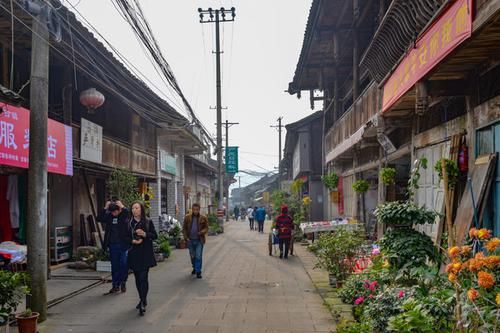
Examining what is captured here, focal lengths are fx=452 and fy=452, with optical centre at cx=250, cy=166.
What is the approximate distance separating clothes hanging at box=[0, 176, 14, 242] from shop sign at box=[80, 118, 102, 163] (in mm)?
1759

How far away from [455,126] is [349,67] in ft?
34.5

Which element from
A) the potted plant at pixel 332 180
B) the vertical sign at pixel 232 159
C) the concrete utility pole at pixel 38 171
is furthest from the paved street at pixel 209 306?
the vertical sign at pixel 232 159

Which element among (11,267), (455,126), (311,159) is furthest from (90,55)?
(311,159)

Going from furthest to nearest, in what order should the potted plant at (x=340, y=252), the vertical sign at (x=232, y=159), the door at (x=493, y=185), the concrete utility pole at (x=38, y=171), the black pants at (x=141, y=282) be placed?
the vertical sign at (x=232, y=159) < the potted plant at (x=340, y=252) < the black pants at (x=141, y=282) < the concrete utility pole at (x=38, y=171) < the door at (x=493, y=185)

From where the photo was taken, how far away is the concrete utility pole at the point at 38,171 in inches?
242

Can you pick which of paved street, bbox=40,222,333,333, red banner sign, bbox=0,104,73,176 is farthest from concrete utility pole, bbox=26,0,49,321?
red banner sign, bbox=0,104,73,176

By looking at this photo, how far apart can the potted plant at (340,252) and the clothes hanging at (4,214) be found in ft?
22.8

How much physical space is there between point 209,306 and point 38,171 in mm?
3348

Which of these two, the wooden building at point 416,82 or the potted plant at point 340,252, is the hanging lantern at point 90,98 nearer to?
the wooden building at point 416,82

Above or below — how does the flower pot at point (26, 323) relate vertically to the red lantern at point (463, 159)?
below

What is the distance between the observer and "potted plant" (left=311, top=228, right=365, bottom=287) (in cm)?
810

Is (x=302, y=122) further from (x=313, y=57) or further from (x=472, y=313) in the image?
(x=472, y=313)

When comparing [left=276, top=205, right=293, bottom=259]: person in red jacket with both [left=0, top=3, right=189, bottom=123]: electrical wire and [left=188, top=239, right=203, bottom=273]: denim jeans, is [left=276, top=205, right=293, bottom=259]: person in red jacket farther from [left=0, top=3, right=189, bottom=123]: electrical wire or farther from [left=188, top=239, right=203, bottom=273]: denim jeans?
[left=0, top=3, right=189, bottom=123]: electrical wire

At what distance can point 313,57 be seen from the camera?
664 inches
